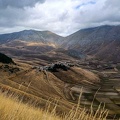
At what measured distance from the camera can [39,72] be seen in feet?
409

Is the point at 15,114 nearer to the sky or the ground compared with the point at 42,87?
nearer to the sky

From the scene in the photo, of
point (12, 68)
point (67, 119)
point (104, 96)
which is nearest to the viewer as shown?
point (67, 119)

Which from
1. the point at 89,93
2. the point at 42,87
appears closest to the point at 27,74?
the point at 42,87

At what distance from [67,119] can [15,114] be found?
107 cm

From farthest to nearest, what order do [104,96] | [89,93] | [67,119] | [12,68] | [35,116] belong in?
[12,68], [89,93], [104,96], [35,116], [67,119]

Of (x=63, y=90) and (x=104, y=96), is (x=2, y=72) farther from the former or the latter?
(x=104, y=96)

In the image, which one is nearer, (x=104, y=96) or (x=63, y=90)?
(x=104, y=96)

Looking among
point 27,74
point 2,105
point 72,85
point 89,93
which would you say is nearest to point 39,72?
point 27,74

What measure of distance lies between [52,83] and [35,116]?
111m

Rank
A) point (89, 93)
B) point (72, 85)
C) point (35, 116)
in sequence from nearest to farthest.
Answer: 1. point (35, 116)
2. point (89, 93)
3. point (72, 85)

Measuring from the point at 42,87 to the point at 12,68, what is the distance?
63.0 feet

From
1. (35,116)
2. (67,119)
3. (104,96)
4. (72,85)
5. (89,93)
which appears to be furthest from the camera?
(72,85)

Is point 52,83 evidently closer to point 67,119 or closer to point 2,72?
point 2,72

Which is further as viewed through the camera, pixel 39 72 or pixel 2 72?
Result: pixel 39 72
